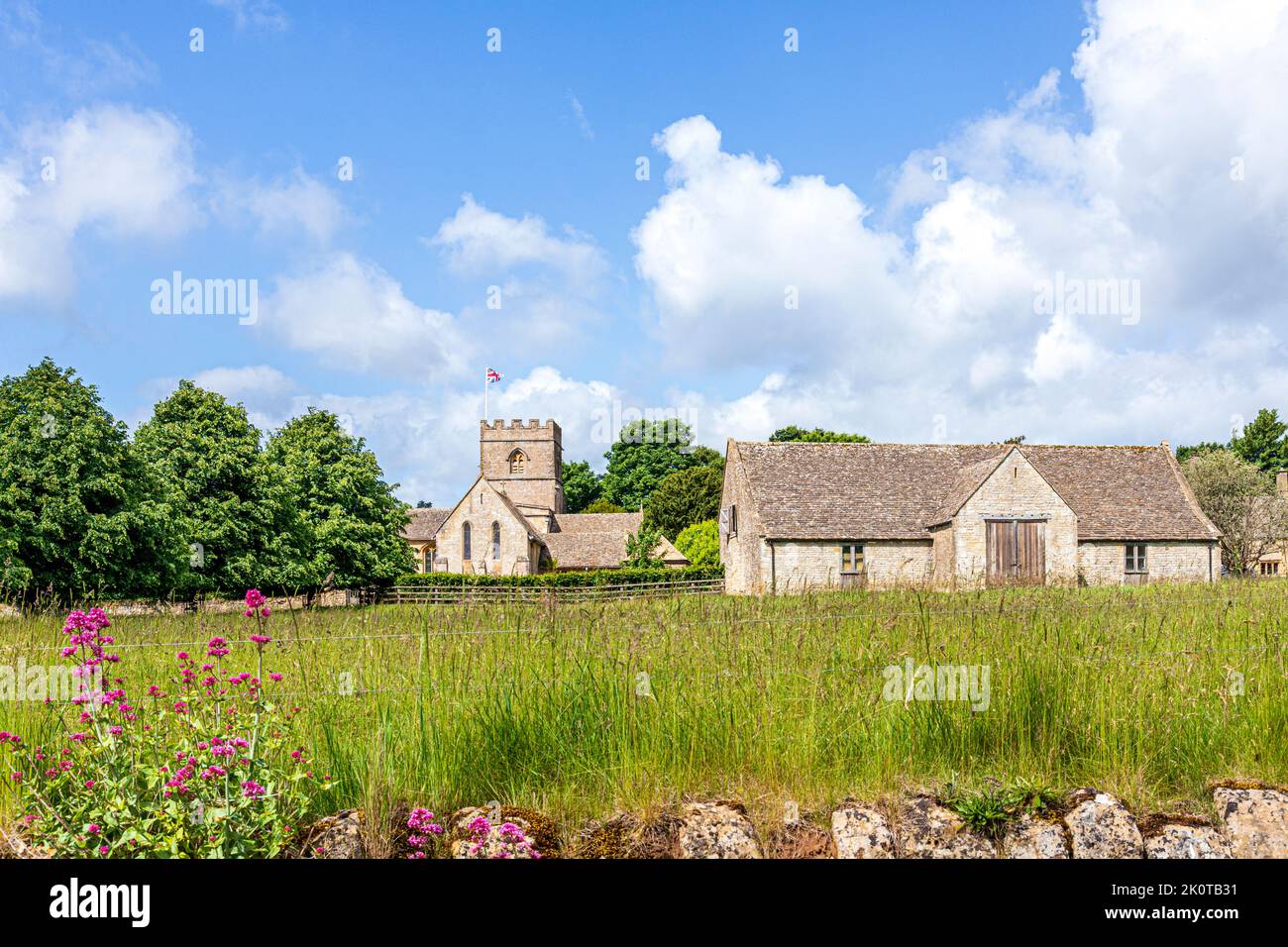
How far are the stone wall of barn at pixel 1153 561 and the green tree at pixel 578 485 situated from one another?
60.1 m

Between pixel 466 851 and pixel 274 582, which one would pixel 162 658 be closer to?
pixel 466 851

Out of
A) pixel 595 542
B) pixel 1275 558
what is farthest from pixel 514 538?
pixel 1275 558

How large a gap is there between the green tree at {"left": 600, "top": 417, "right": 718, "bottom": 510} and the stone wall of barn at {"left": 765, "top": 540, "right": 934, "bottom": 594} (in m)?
45.8

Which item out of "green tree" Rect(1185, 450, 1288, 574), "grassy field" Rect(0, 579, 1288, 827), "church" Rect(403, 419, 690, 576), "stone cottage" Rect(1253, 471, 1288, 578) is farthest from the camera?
"church" Rect(403, 419, 690, 576)

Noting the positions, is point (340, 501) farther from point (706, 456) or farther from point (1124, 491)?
point (706, 456)

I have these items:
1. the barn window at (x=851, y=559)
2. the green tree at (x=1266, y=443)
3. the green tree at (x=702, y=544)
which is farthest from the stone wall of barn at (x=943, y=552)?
the green tree at (x=1266, y=443)

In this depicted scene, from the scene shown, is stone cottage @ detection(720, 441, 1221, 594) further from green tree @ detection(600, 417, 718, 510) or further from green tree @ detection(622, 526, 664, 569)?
green tree @ detection(600, 417, 718, 510)

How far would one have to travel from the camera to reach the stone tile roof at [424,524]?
236 feet

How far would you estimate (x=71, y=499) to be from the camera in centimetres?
1958

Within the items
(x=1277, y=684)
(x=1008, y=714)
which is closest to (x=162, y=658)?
(x=1008, y=714)

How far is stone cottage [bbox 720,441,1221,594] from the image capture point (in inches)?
1336

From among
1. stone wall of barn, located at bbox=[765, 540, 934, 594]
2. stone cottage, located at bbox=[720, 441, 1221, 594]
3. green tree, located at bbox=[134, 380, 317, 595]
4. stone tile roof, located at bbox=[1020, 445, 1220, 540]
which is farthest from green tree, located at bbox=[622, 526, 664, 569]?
green tree, located at bbox=[134, 380, 317, 595]

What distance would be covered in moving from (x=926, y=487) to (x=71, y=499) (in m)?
32.2
